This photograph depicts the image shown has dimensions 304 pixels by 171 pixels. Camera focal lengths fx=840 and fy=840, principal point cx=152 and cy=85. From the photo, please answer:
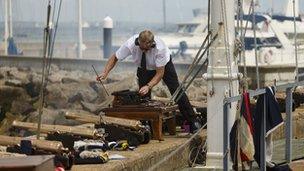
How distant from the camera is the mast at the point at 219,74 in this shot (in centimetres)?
877

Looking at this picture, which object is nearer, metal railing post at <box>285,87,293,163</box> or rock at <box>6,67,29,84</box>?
metal railing post at <box>285,87,293,163</box>

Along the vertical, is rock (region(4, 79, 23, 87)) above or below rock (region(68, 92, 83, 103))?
above

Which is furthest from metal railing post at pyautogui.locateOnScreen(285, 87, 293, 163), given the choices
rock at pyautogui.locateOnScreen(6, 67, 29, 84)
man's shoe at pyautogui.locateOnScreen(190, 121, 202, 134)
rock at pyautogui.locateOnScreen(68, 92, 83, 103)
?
rock at pyautogui.locateOnScreen(6, 67, 29, 84)

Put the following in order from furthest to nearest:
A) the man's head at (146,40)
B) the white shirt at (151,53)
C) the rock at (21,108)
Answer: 1. the rock at (21,108)
2. the white shirt at (151,53)
3. the man's head at (146,40)

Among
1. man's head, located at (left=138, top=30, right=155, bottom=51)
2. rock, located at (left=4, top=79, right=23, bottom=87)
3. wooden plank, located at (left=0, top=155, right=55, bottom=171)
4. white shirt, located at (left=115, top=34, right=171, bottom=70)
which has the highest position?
man's head, located at (left=138, top=30, right=155, bottom=51)

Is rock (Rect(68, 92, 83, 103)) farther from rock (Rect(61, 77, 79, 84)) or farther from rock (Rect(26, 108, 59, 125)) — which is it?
rock (Rect(26, 108, 59, 125))

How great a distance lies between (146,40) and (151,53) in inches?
15.7

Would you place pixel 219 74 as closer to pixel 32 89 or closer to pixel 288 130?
pixel 288 130

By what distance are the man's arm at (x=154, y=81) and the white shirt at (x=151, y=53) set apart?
2.9 inches

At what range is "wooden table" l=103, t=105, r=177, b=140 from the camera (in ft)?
33.0

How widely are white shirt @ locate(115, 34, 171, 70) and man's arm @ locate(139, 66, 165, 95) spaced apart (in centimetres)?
7

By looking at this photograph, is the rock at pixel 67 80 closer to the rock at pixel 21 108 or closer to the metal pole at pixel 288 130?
the rock at pixel 21 108

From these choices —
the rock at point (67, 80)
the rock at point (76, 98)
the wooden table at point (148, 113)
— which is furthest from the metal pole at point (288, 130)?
the rock at point (67, 80)

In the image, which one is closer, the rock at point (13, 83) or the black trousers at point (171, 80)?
the black trousers at point (171, 80)
